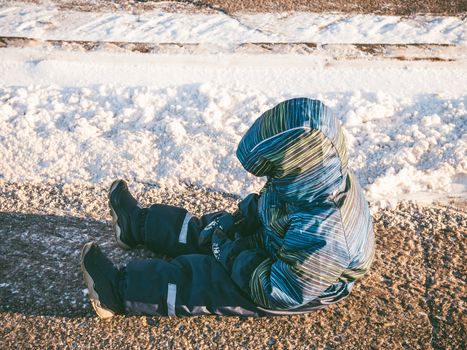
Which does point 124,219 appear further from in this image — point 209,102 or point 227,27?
point 227,27

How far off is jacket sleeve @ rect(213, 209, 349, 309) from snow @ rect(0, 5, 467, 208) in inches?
31.2

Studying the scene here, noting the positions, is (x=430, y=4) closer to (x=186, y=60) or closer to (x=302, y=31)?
(x=302, y=31)

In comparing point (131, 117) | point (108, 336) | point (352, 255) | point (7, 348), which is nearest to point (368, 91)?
point (131, 117)

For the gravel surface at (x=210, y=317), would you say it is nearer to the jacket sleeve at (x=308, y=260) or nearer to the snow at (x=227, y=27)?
the jacket sleeve at (x=308, y=260)

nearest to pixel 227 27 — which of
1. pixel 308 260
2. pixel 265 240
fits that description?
pixel 265 240

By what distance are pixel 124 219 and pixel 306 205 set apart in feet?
2.71

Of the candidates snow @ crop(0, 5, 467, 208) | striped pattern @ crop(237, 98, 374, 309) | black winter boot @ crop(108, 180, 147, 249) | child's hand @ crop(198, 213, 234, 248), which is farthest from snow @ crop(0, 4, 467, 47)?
striped pattern @ crop(237, 98, 374, 309)

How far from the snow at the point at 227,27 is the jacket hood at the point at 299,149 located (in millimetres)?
1924

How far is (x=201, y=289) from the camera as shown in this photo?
2.11 m

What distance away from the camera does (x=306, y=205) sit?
1.91 meters

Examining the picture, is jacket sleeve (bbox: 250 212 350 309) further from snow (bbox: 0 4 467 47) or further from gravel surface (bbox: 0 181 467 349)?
snow (bbox: 0 4 467 47)

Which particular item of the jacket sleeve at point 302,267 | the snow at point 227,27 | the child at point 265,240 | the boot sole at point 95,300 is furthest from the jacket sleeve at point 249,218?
the snow at point 227,27

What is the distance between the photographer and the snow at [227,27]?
3.66 m

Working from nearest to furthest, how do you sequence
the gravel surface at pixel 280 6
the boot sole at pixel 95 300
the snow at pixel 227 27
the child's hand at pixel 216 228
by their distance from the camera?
1. the boot sole at pixel 95 300
2. the child's hand at pixel 216 228
3. the snow at pixel 227 27
4. the gravel surface at pixel 280 6
